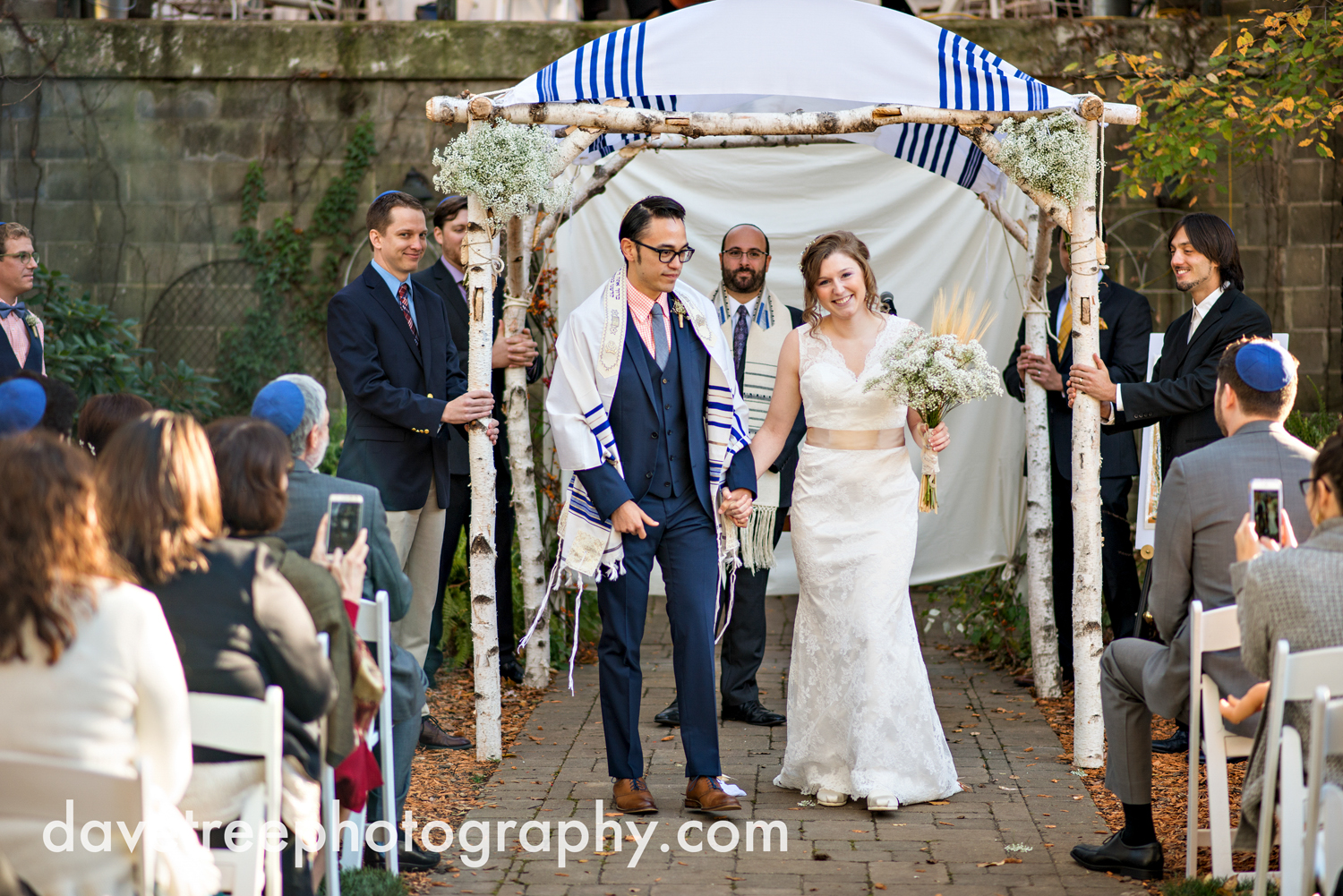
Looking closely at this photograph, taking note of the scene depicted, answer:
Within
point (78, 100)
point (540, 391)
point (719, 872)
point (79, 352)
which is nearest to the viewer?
point (719, 872)

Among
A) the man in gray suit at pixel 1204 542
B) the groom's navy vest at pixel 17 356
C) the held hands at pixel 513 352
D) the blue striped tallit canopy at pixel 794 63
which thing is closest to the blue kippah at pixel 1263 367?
the man in gray suit at pixel 1204 542

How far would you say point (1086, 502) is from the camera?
5086 mm

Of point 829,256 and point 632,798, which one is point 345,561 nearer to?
point 632,798

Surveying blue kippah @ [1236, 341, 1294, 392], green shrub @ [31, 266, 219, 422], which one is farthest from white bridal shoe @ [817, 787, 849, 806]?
green shrub @ [31, 266, 219, 422]

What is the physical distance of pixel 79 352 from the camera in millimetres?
7676

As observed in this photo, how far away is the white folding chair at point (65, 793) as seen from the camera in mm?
2295

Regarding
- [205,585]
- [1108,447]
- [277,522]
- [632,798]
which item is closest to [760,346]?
[1108,447]

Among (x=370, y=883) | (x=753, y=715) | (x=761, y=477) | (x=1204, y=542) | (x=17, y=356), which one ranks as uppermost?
(x=17, y=356)

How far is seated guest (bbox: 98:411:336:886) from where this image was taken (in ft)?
8.69

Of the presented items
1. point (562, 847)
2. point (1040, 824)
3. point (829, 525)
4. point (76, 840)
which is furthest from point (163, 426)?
point (1040, 824)

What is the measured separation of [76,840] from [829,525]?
9.64 ft

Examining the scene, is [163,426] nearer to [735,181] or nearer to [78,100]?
[735,181]

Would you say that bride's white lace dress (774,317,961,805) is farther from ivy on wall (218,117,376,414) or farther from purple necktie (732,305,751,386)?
ivy on wall (218,117,376,414)

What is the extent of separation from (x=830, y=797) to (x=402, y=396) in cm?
224
